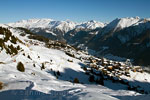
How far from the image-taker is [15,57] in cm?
4366

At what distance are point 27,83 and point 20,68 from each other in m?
17.6

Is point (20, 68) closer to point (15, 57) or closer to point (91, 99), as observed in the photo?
point (15, 57)

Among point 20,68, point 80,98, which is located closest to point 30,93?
point 80,98

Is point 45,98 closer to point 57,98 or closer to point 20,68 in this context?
point 57,98

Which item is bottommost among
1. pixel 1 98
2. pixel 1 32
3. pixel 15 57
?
pixel 1 98

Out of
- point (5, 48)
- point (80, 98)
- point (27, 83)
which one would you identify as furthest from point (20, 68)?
point (80, 98)

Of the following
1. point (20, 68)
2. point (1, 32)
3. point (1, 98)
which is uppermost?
point (1, 32)

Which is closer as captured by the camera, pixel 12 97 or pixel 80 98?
pixel 80 98

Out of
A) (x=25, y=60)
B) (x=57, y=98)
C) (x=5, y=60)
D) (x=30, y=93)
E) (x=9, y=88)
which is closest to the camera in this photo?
(x=57, y=98)

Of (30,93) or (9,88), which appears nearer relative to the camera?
(30,93)

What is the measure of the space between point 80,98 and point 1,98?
7.90 meters

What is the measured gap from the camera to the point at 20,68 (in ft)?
117

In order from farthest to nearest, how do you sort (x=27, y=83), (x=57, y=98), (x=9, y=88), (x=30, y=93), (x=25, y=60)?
(x=25, y=60)
(x=27, y=83)
(x=9, y=88)
(x=30, y=93)
(x=57, y=98)

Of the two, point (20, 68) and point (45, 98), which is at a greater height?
point (20, 68)
